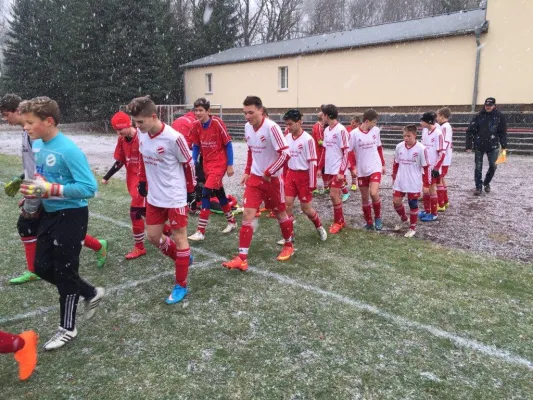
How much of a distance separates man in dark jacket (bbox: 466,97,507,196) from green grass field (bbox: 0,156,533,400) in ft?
14.9

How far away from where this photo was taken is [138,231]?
568 cm

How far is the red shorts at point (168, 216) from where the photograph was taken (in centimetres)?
436

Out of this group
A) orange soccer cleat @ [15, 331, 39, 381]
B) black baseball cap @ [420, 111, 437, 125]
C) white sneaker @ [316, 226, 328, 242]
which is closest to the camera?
orange soccer cleat @ [15, 331, 39, 381]

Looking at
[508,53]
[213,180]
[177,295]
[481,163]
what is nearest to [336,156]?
[213,180]

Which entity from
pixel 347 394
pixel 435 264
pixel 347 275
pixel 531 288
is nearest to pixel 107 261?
pixel 347 275

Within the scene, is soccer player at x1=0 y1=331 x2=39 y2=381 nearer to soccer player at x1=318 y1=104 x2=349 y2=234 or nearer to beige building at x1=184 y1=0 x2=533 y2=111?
soccer player at x1=318 y1=104 x2=349 y2=234

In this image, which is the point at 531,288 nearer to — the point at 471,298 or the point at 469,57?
the point at 471,298

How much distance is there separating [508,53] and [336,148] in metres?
16.9

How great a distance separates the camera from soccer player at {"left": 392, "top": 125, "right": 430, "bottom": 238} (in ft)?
21.8

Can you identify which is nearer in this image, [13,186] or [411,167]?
[13,186]

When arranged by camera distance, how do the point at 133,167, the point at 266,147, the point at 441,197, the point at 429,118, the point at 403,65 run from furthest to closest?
the point at 403,65, the point at 441,197, the point at 429,118, the point at 133,167, the point at 266,147

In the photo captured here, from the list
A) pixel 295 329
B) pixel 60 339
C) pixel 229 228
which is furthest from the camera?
pixel 229 228

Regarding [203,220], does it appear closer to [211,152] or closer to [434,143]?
[211,152]

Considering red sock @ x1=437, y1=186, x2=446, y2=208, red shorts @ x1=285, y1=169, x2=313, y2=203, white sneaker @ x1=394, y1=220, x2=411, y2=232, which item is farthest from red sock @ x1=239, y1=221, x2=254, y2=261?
red sock @ x1=437, y1=186, x2=446, y2=208
